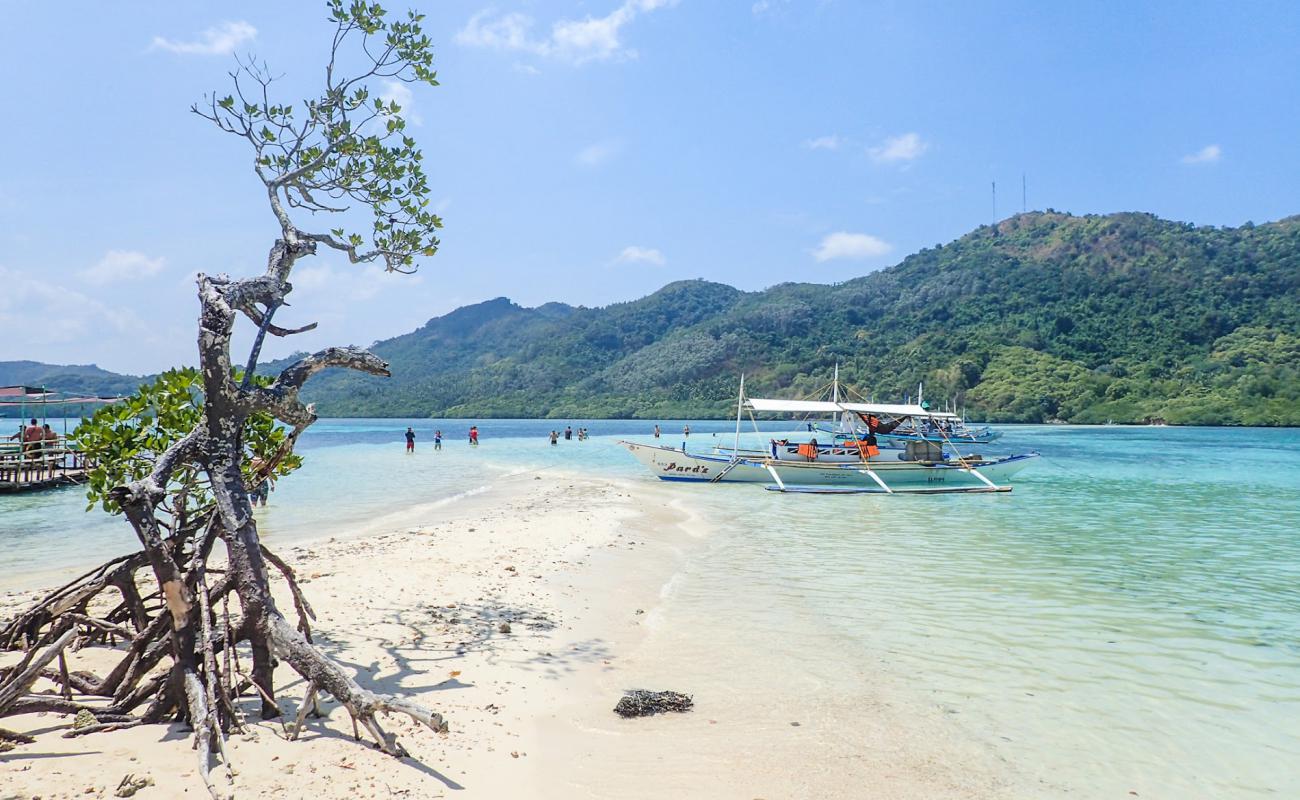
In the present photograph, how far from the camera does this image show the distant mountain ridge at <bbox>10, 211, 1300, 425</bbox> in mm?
116000

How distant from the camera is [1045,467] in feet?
138

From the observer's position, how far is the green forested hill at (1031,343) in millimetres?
116000

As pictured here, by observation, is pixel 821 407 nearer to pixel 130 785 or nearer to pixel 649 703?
pixel 649 703

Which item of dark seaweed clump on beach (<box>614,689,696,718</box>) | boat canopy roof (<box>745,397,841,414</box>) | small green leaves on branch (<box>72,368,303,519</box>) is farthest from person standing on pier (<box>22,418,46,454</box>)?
dark seaweed clump on beach (<box>614,689,696,718</box>)

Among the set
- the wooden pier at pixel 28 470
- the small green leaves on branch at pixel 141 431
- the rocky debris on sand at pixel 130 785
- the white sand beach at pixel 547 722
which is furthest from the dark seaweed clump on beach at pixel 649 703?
the wooden pier at pixel 28 470

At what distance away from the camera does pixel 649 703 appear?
650 cm

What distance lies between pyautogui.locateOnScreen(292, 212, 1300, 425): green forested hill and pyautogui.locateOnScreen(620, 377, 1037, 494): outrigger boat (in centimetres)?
8626

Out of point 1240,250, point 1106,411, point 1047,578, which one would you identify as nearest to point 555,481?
point 1047,578

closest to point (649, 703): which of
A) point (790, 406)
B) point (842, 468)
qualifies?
point (842, 468)

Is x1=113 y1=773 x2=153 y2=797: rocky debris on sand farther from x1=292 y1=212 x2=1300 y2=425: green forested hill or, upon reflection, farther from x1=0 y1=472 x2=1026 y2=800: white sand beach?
x1=292 y1=212 x2=1300 y2=425: green forested hill

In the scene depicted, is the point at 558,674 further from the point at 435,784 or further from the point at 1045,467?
the point at 1045,467

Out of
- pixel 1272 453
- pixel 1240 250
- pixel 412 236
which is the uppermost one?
pixel 1240 250

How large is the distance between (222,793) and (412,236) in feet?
16.9

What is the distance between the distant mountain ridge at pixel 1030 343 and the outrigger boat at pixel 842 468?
95412mm
